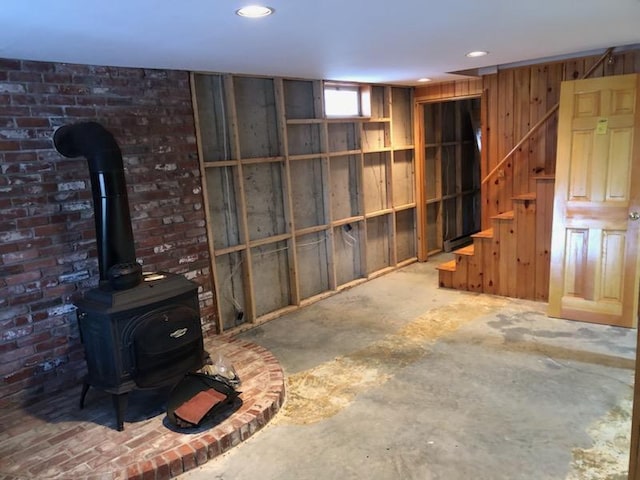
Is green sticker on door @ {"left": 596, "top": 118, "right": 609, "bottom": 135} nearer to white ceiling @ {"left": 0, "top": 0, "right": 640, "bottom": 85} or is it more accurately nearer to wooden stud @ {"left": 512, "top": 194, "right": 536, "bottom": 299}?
white ceiling @ {"left": 0, "top": 0, "right": 640, "bottom": 85}

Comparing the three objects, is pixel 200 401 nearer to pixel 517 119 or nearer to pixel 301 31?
pixel 301 31

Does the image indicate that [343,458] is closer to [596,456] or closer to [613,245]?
[596,456]

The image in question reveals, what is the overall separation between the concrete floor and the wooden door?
0.81ft

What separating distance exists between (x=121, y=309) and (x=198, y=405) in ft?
2.30

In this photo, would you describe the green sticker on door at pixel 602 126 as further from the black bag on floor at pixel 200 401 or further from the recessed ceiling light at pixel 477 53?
the black bag on floor at pixel 200 401

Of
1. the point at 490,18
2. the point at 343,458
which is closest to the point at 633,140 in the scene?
the point at 490,18

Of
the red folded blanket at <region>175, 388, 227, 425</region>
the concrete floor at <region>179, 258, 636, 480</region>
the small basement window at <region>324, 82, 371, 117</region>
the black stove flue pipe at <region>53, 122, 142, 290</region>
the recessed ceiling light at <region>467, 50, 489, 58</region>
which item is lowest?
the concrete floor at <region>179, 258, 636, 480</region>

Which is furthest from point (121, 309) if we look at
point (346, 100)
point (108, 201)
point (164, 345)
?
point (346, 100)

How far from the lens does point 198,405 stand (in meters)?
2.73

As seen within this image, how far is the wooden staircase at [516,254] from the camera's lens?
450 cm

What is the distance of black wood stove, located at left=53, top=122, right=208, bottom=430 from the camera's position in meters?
2.70

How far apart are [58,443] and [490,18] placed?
11.0 ft

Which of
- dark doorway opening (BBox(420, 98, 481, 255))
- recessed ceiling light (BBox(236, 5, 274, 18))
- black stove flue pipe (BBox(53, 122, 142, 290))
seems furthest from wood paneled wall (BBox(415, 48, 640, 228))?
black stove flue pipe (BBox(53, 122, 142, 290))

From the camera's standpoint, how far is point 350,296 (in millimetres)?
5238
